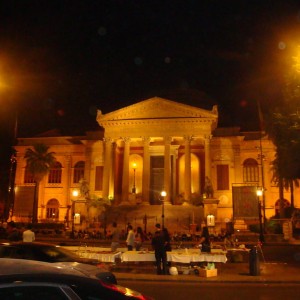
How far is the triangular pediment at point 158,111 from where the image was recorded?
49.8 metres

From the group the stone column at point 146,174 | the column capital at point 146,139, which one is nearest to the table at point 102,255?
the stone column at point 146,174

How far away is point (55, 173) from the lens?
59.8 meters

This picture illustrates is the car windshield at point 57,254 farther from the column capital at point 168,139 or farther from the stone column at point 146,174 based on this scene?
the column capital at point 168,139

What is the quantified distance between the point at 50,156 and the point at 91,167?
6.70m

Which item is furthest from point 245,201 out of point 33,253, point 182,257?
point 33,253

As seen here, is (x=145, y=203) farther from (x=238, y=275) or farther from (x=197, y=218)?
(x=238, y=275)

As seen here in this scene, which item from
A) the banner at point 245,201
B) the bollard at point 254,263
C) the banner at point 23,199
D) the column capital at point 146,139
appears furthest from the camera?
the column capital at point 146,139

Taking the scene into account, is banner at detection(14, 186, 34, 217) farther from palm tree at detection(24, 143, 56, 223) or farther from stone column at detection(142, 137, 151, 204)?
stone column at detection(142, 137, 151, 204)

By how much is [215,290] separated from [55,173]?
49476 mm

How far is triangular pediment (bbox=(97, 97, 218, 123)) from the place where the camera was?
1962 inches

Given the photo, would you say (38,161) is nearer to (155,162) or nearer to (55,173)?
(55,173)

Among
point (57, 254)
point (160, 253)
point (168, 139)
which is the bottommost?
point (160, 253)

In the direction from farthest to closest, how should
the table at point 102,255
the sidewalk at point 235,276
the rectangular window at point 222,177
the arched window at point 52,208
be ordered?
the arched window at point 52,208 → the rectangular window at point 222,177 → the table at point 102,255 → the sidewalk at point 235,276

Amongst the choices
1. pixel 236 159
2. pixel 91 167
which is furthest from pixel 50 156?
pixel 236 159
